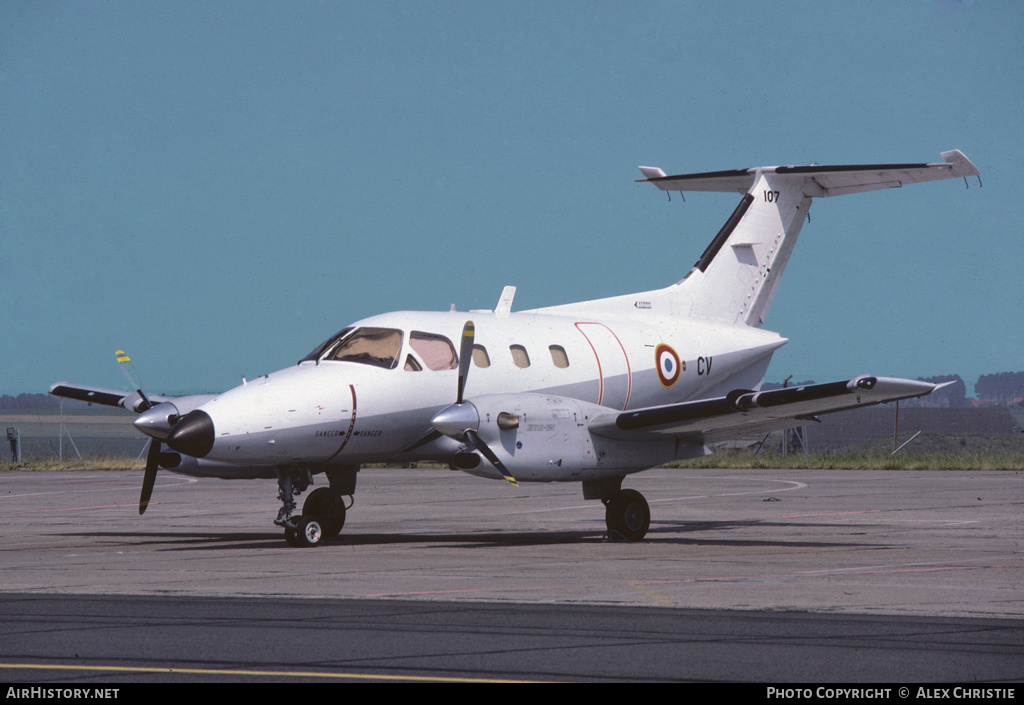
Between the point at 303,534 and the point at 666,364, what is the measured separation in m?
7.41

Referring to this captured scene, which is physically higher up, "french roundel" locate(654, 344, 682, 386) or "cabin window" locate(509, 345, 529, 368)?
"cabin window" locate(509, 345, 529, 368)

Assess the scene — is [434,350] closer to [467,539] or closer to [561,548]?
[467,539]

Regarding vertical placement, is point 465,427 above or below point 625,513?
above

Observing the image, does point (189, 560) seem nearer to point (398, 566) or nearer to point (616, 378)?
point (398, 566)

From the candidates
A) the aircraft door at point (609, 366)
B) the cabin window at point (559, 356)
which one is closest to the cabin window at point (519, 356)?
the cabin window at point (559, 356)

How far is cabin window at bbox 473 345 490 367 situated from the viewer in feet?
60.1

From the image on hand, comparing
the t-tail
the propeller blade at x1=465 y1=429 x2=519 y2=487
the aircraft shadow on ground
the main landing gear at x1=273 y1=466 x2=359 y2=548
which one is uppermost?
the t-tail

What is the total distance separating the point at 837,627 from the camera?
9234mm

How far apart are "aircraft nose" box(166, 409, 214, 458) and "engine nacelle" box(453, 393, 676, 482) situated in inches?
137

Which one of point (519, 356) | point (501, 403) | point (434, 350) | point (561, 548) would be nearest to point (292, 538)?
point (434, 350)

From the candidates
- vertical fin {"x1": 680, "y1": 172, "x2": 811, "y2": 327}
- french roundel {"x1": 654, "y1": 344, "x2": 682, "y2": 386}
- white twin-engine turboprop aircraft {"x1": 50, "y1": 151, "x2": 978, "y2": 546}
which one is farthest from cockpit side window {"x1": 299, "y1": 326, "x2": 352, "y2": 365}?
vertical fin {"x1": 680, "y1": 172, "x2": 811, "y2": 327}

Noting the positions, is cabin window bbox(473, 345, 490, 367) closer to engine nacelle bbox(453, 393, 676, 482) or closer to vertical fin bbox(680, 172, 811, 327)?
engine nacelle bbox(453, 393, 676, 482)

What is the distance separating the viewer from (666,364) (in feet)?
69.5
